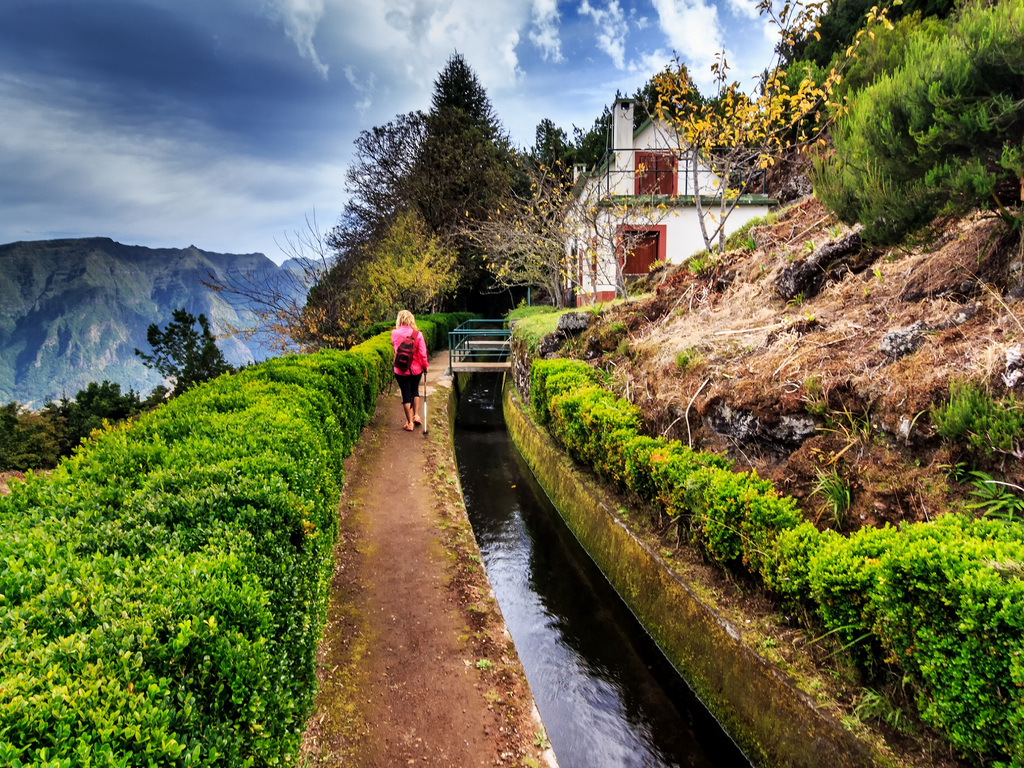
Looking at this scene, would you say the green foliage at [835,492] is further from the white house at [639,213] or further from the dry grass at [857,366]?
the white house at [639,213]

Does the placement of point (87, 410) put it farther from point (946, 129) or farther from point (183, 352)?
point (946, 129)

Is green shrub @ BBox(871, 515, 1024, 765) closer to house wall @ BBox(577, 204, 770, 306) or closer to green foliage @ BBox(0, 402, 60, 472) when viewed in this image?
house wall @ BBox(577, 204, 770, 306)

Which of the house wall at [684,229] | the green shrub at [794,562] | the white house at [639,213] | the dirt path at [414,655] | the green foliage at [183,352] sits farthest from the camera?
the green foliage at [183,352]

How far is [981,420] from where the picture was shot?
11.9 feet

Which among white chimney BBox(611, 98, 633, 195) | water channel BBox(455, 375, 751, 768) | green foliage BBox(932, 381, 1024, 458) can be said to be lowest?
water channel BBox(455, 375, 751, 768)

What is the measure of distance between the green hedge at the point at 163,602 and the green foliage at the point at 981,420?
4.47 m

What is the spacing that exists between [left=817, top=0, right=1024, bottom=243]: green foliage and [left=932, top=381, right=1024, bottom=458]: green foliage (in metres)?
1.87

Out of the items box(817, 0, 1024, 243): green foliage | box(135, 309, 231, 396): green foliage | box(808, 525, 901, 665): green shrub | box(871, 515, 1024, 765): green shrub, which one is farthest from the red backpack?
box(135, 309, 231, 396): green foliage

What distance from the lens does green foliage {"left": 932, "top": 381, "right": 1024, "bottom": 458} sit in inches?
137

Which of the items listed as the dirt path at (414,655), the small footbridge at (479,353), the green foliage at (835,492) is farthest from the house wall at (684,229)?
the green foliage at (835,492)

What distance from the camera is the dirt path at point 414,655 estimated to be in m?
3.45

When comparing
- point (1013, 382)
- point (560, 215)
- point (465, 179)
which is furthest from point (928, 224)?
point (465, 179)

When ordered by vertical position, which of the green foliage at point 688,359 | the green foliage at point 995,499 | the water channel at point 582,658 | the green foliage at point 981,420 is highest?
the green foliage at point 688,359

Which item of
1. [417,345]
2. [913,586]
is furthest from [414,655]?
[417,345]
